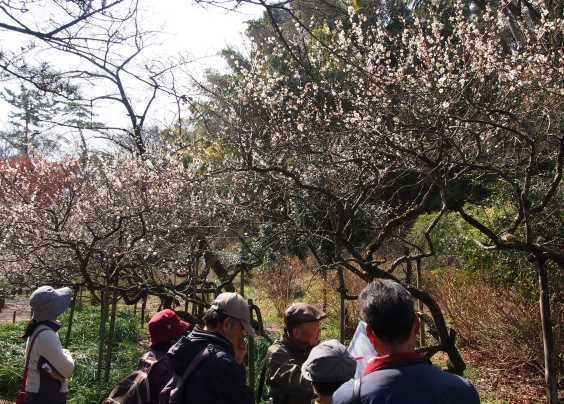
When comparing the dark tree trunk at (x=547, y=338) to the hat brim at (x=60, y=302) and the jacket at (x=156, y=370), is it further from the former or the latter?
the hat brim at (x=60, y=302)

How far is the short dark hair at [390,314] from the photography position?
1544mm

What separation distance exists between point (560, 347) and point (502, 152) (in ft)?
8.26

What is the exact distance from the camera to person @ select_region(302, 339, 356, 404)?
2.04 metres

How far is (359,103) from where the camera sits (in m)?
6.29

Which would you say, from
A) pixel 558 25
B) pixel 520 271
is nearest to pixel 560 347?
pixel 520 271

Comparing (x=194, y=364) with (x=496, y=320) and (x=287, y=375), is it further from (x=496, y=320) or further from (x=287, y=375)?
(x=496, y=320)

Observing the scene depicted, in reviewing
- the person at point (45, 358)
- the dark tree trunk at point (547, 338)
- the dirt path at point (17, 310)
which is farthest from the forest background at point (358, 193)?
the dirt path at point (17, 310)

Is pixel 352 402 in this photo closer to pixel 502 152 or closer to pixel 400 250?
pixel 502 152

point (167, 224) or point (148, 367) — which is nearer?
point (148, 367)

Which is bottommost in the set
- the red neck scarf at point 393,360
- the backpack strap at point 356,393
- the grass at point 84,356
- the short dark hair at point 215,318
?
the grass at point 84,356

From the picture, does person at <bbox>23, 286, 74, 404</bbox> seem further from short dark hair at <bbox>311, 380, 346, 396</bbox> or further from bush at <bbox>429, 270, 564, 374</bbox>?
bush at <bbox>429, 270, 564, 374</bbox>

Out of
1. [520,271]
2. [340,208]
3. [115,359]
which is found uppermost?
[340,208]

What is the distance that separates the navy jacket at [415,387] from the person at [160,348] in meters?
1.25

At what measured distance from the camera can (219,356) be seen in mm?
2023
